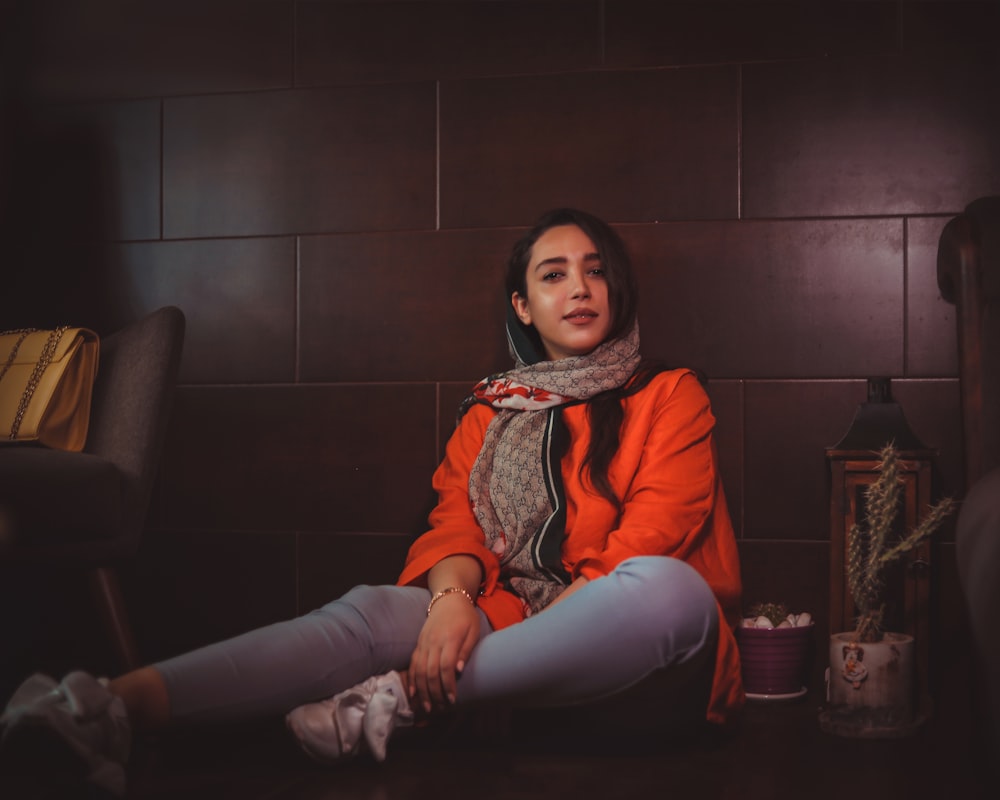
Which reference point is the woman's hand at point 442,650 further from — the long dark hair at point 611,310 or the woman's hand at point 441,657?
the long dark hair at point 611,310

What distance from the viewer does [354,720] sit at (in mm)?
1496

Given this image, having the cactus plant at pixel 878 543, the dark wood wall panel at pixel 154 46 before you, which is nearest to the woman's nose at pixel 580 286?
the cactus plant at pixel 878 543

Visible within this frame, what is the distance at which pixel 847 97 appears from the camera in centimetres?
225

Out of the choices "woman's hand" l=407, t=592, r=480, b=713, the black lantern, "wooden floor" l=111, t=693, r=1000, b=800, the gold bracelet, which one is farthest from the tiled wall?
"woman's hand" l=407, t=592, r=480, b=713

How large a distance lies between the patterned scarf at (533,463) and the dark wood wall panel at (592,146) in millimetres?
505

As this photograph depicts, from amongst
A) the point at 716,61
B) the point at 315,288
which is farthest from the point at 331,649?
the point at 716,61

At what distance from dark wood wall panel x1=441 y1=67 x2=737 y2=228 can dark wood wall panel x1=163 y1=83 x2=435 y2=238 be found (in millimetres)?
91

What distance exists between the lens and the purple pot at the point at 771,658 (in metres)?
2.02

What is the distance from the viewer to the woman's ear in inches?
82.5

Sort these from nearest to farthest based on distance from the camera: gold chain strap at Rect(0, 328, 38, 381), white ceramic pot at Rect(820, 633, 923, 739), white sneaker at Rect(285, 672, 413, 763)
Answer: white sneaker at Rect(285, 672, 413, 763)
white ceramic pot at Rect(820, 633, 923, 739)
gold chain strap at Rect(0, 328, 38, 381)

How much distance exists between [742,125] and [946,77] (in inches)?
17.3

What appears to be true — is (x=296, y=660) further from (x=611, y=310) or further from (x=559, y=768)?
(x=611, y=310)

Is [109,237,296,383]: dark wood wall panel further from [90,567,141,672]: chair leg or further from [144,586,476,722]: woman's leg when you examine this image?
[144,586,476,722]: woman's leg

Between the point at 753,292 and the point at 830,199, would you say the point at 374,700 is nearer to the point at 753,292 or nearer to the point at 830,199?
the point at 753,292
